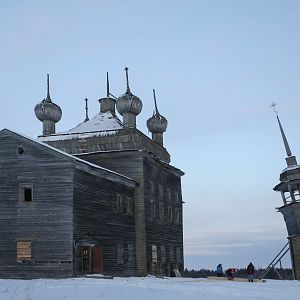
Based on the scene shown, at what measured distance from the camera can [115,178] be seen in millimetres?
32625

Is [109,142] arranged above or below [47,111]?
below

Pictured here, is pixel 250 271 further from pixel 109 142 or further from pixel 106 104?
pixel 106 104

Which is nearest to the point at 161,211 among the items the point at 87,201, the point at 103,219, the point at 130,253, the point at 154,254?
the point at 154,254

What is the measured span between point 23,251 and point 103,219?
5.51 metres

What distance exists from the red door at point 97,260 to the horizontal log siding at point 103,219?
46 cm

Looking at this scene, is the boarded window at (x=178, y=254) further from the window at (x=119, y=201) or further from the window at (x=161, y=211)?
the window at (x=119, y=201)

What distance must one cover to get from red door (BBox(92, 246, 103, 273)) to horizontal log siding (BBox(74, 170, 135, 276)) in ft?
1.50

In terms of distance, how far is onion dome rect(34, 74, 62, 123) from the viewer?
42.6 metres

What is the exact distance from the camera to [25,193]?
28188mm

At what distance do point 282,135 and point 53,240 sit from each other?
98.1ft

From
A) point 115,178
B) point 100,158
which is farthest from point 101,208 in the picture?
point 100,158

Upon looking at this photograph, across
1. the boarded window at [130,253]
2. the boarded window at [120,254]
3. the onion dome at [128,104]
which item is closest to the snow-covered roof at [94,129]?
the onion dome at [128,104]

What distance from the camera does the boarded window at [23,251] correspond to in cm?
2712

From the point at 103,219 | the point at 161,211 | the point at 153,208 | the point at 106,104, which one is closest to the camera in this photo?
the point at 103,219
